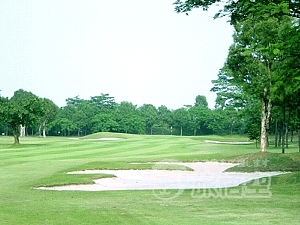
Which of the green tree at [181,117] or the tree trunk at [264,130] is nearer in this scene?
the tree trunk at [264,130]

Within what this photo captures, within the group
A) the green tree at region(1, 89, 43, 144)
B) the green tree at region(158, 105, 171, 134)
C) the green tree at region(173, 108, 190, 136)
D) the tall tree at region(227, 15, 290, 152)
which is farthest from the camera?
the green tree at region(158, 105, 171, 134)

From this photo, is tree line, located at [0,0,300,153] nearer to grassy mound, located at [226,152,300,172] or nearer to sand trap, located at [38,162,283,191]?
grassy mound, located at [226,152,300,172]

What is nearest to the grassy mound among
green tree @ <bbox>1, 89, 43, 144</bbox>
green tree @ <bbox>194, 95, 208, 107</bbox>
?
green tree @ <bbox>1, 89, 43, 144</bbox>

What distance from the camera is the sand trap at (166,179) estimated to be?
22.5m

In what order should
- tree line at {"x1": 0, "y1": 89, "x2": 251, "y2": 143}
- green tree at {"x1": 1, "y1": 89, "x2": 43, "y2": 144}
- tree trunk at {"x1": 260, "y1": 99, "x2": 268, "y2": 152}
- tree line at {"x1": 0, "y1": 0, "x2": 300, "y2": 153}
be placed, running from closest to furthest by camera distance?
tree line at {"x1": 0, "y1": 0, "x2": 300, "y2": 153}, tree trunk at {"x1": 260, "y1": 99, "x2": 268, "y2": 152}, green tree at {"x1": 1, "y1": 89, "x2": 43, "y2": 144}, tree line at {"x1": 0, "y1": 89, "x2": 251, "y2": 143}

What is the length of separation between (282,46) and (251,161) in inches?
960

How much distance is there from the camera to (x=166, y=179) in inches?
1046

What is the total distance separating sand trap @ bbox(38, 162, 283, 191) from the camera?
22469 millimetres

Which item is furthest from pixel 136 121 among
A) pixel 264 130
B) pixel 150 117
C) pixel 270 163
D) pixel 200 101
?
pixel 270 163

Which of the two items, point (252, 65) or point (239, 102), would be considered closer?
point (252, 65)

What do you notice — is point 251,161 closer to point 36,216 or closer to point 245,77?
point 245,77

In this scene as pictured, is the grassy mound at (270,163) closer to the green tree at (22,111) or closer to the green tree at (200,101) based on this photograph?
the green tree at (22,111)

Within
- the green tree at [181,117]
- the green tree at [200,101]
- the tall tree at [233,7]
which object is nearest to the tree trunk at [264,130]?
the tall tree at [233,7]

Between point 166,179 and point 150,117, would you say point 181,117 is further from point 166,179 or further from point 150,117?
point 166,179
